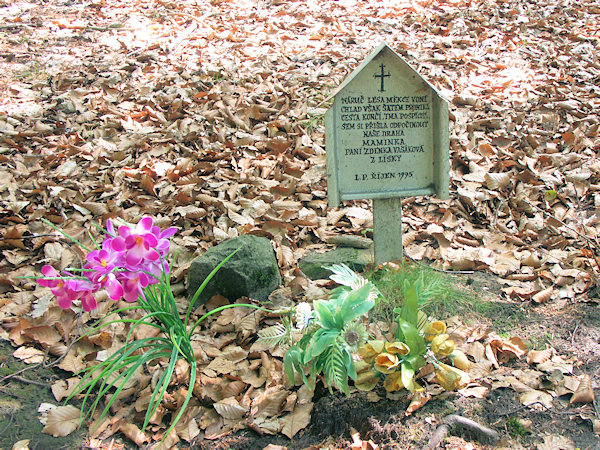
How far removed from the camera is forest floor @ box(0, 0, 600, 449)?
2.10 m

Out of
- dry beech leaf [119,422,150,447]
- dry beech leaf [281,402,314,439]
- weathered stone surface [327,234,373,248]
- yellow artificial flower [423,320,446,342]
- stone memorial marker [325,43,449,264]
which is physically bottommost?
dry beech leaf [119,422,150,447]

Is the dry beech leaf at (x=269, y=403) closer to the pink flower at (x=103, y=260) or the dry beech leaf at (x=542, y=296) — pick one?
the pink flower at (x=103, y=260)

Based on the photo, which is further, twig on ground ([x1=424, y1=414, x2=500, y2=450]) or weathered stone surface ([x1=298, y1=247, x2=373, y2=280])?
weathered stone surface ([x1=298, y1=247, x2=373, y2=280])

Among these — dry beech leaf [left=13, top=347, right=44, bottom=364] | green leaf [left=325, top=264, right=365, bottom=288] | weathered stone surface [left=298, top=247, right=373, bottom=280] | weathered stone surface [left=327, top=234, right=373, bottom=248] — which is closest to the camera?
green leaf [left=325, top=264, right=365, bottom=288]

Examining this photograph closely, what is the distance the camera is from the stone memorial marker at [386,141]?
9.07ft

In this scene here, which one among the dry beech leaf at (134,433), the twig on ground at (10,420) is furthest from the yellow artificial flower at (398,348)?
the twig on ground at (10,420)

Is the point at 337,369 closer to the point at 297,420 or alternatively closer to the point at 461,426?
the point at 297,420

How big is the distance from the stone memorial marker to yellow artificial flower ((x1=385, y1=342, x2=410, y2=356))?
3.33ft

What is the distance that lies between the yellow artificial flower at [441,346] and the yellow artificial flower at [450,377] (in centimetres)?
6

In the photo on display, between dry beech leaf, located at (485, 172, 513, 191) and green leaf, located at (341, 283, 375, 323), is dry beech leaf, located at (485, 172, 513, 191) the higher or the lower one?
the higher one

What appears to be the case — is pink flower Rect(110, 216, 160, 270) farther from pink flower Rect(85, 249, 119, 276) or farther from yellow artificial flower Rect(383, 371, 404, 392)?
yellow artificial flower Rect(383, 371, 404, 392)

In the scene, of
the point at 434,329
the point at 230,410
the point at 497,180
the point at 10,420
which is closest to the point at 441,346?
the point at 434,329

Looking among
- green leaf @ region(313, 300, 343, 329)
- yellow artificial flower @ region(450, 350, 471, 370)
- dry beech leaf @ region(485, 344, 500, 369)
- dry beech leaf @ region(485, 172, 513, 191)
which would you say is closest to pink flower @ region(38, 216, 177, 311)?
green leaf @ region(313, 300, 343, 329)

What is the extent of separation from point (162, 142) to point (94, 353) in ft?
6.50
